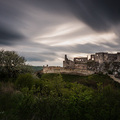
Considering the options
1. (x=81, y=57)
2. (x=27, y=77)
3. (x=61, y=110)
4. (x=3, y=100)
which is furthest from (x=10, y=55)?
(x=81, y=57)

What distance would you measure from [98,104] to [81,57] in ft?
273

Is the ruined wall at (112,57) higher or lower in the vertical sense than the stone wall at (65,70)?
higher

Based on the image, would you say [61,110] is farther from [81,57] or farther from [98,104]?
[81,57]

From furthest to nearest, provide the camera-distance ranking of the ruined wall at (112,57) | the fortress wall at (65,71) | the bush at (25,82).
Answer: the ruined wall at (112,57), the fortress wall at (65,71), the bush at (25,82)

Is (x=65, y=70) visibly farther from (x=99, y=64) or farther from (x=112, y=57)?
(x=112, y=57)

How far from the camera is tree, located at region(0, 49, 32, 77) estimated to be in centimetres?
2232

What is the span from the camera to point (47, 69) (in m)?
61.2

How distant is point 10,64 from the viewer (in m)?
22.9

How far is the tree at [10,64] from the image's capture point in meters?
22.3

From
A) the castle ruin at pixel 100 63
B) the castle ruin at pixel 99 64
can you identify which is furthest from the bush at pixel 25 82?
the castle ruin at pixel 100 63

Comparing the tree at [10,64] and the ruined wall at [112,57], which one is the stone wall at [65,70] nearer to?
the tree at [10,64]

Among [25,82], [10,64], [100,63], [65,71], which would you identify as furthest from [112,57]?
[25,82]

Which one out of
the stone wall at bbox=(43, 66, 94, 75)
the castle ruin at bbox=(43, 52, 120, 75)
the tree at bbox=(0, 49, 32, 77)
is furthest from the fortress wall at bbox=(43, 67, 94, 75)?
the tree at bbox=(0, 49, 32, 77)

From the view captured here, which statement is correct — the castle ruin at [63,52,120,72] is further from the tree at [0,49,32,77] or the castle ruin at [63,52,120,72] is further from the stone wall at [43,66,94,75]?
the tree at [0,49,32,77]
